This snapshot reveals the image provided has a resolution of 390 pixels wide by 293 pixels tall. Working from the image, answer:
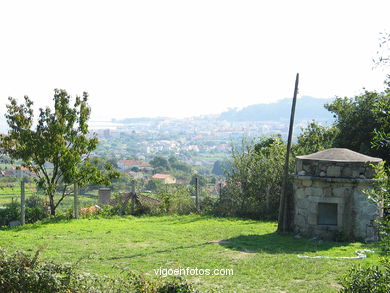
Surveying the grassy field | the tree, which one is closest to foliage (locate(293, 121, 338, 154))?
the grassy field

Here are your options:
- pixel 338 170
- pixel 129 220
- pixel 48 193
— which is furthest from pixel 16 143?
pixel 338 170

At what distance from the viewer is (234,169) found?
67.3ft

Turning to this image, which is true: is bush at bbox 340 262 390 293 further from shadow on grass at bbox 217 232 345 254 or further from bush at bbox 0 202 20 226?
bush at bbox 0 202 20 226

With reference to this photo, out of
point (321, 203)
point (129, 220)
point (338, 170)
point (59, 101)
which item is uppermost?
point (59, 101)

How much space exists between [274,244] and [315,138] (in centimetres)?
1182

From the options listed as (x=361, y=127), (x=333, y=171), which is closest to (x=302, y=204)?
(x=333, y=171)

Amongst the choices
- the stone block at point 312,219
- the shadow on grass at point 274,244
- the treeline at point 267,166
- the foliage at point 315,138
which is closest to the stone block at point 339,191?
the stone block at point 312,219

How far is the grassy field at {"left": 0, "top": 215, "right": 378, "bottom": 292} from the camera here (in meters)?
9.52

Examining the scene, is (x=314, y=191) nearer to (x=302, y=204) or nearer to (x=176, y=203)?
(x=302, y=204)

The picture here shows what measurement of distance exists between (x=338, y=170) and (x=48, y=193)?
1080 centimetres

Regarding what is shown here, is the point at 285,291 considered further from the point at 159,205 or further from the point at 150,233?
the point at 159,205

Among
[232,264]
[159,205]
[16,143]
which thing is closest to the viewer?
[232,264]

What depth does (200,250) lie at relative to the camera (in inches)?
484

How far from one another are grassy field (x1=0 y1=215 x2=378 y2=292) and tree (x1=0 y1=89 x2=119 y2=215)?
186 cm
